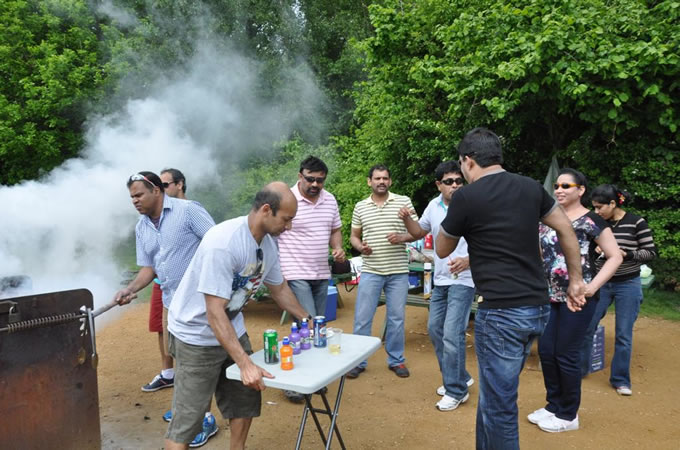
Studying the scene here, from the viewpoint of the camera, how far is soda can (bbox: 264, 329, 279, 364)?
2.68 m

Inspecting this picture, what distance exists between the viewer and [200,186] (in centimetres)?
1523

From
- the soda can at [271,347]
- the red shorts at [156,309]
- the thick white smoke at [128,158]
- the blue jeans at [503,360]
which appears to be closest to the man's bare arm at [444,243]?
the blue jeans at [503,360]

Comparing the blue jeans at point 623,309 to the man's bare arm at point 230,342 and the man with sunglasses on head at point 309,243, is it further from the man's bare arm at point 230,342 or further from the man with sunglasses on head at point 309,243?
the man's bare arm at point 230,342

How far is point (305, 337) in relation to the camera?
300 cm

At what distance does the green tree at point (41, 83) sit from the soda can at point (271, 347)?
16.3 m

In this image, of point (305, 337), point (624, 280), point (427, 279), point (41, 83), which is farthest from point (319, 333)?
point (41, 83)

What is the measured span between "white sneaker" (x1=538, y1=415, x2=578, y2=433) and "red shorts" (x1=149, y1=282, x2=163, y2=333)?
3.48m

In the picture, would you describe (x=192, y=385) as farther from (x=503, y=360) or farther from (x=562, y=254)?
(x=562, y=254)

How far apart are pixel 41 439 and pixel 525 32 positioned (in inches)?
299

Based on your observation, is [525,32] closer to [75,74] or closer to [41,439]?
[41,439]

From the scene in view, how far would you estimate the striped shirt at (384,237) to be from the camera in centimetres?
485

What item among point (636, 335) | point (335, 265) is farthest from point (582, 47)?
point (335, 265)

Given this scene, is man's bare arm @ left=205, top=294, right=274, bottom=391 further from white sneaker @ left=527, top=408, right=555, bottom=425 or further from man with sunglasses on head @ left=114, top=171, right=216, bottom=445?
white sneaker @ left=527, top=408, right=555, bottom=425

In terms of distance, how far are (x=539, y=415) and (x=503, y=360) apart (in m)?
1.57
